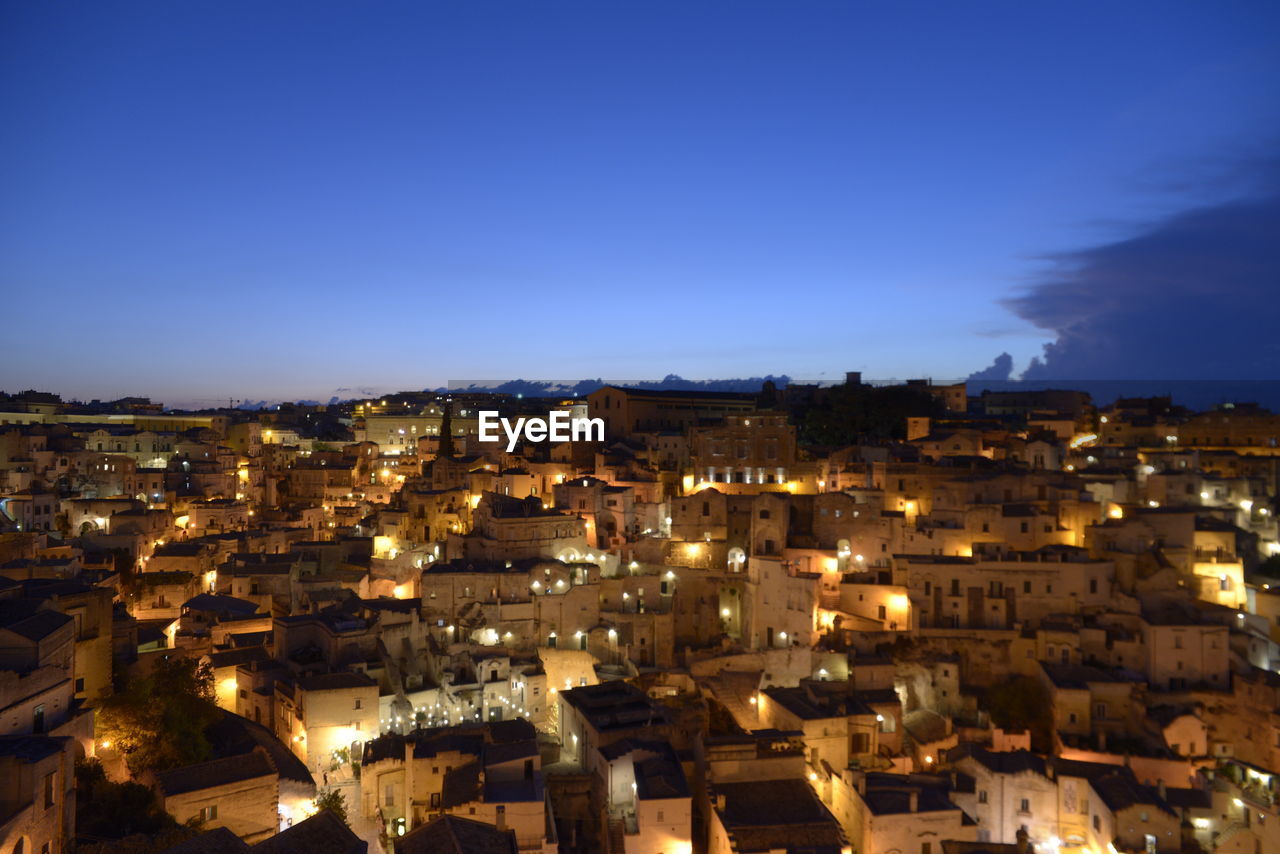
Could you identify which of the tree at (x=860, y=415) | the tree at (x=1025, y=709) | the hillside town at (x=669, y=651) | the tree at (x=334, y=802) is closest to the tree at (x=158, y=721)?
the hillside town at (x=669, y=651)

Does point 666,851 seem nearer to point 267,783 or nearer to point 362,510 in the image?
point 267,783

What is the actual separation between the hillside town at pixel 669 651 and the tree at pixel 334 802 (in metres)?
0.09

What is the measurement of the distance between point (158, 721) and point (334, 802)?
4.37 m

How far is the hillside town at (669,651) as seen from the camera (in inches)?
738

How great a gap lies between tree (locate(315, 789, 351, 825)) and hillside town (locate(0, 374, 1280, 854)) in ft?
0.31

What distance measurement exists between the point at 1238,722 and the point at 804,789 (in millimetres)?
13813

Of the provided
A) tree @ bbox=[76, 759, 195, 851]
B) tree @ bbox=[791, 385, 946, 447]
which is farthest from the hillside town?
tree @ bbox=[791, 385, 946, 447]

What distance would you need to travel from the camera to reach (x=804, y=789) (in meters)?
21.3

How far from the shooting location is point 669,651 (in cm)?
2941

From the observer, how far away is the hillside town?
61.5 ft

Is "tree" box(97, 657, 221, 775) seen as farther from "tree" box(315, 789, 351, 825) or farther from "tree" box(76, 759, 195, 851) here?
"tree" box(315, 789, 351, 825)

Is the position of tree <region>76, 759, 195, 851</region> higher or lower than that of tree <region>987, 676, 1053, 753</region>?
higher

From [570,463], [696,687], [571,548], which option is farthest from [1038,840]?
[570,463]

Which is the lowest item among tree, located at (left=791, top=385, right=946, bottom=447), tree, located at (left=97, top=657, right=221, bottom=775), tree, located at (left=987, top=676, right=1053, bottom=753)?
tree, located at (left=987, top=676, right=1053, bottom=753)
